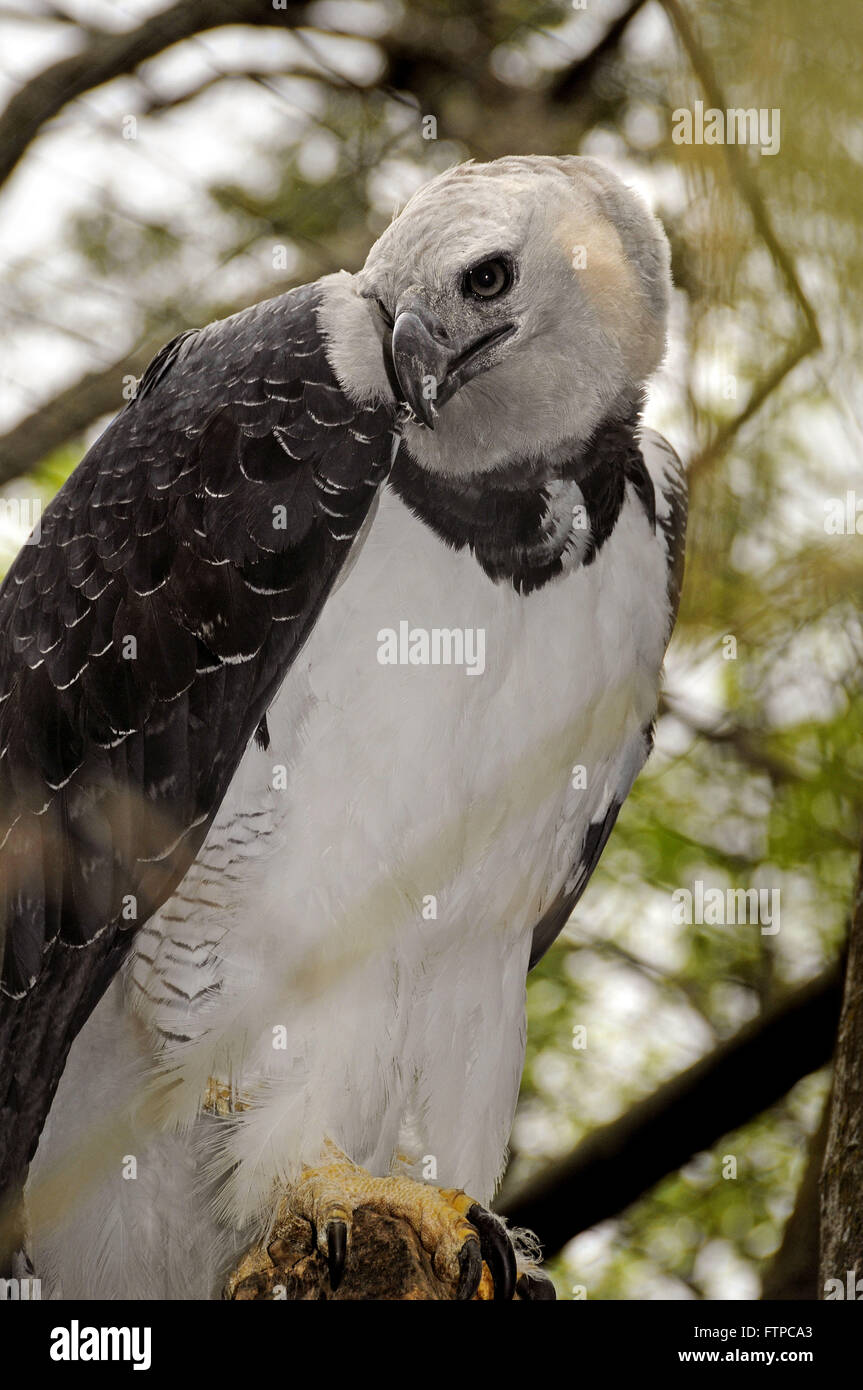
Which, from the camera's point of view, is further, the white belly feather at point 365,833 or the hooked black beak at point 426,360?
the white belly feather at point 365,833

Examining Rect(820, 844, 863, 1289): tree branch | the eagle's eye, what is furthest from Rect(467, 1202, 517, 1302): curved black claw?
the eagle's eye

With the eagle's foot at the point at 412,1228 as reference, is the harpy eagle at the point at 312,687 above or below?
above

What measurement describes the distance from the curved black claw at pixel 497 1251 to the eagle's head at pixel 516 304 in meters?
0.98

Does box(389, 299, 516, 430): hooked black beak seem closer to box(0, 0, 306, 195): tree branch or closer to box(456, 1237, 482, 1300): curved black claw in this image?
box(0, 0, 306, 195): tree branch

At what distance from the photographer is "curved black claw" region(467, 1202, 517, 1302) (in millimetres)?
1609

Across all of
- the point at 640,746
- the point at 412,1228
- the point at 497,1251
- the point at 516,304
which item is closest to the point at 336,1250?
the point at 412,1228

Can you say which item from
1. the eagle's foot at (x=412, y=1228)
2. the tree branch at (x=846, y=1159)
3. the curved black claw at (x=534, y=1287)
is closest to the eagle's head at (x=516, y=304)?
the tree branch at (x=846, y=1159)

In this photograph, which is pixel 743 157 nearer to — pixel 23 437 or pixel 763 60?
pixel 763 60

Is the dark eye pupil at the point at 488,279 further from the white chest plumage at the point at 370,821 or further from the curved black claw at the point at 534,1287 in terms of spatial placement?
the curved black claw at the point at 534,1287

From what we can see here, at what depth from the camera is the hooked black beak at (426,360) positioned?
155 centimetres

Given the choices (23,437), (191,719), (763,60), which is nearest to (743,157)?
(763,60)

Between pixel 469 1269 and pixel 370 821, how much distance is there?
1.87ft

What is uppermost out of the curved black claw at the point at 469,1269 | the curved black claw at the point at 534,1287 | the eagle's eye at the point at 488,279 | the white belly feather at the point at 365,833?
the eagle's eye at the point at 488,279

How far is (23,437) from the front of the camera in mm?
2127
